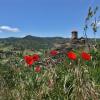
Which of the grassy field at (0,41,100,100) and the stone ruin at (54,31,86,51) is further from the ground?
the stone ruin at (54,31,86,51)

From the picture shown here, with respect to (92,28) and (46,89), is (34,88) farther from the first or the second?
(92,28)

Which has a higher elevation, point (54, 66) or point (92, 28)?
point (92, 28)

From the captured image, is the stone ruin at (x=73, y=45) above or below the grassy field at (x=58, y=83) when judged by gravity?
above

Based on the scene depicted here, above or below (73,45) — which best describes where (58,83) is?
below

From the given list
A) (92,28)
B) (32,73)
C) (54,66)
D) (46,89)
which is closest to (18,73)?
(32,73)

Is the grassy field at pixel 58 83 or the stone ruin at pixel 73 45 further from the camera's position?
the stone ruin at pixel 73 45

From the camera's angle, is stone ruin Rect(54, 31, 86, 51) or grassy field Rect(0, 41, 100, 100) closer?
grassy field Rect(0, 41, 100, 100)

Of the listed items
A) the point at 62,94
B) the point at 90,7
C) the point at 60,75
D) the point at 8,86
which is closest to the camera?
the point at 62,94

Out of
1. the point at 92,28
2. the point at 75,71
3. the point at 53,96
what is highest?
the point at 92,28

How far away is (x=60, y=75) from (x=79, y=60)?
468mm

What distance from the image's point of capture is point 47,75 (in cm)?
738

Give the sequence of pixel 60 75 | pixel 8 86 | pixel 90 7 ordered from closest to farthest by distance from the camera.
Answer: pixel 60 75
pixel 8 86
pixel 90 7

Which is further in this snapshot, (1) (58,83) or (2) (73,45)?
(2) (73,45)

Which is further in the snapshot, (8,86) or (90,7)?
(90,7)
